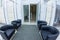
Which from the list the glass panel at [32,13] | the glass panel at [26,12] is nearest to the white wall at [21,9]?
the glass panel at [26,12]

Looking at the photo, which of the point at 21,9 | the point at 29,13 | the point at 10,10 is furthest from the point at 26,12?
the point at 10,10

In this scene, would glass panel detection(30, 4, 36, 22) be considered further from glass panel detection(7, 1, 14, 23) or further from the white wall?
glass panel detection(7, 1, 14, 23)

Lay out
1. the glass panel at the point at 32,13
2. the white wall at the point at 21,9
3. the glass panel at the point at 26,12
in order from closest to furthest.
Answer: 1. the white wall at the point at 21,9
2. the glass panel at the point at 26,12
3. the glass panel at the point at 32,13

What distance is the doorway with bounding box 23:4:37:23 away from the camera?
10399 mm

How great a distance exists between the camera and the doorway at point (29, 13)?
34.1 ft

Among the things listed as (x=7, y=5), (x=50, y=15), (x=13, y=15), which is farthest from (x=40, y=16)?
(x=7, y=5)

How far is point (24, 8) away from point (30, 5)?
70 cm

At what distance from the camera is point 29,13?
1052 cm

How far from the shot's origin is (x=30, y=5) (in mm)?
10344

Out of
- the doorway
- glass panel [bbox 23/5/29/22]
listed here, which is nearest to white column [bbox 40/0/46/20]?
the doorway

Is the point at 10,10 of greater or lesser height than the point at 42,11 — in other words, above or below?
above

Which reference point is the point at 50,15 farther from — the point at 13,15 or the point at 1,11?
the point at 1,11

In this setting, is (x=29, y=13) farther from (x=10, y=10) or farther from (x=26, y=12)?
(x=10, y=10)

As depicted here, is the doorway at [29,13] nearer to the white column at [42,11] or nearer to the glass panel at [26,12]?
the glass panel at [26,12]
